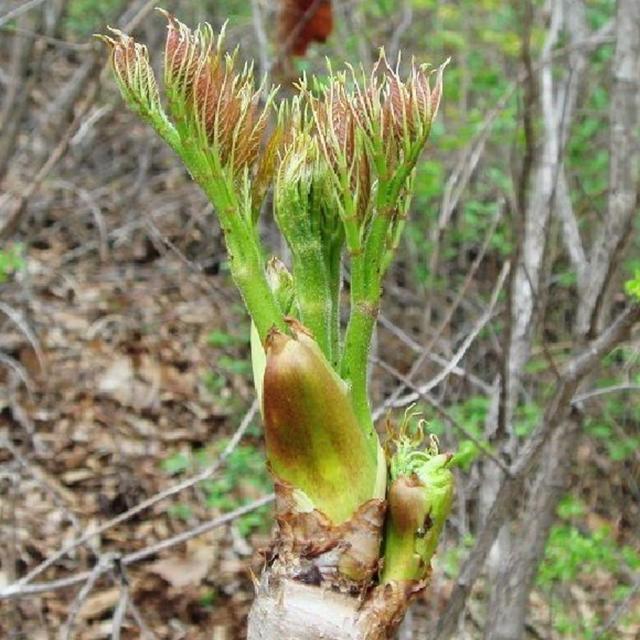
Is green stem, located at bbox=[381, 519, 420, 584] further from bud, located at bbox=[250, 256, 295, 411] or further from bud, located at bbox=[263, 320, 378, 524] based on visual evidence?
bud, located at bbox=[250, 256, 295, 411]

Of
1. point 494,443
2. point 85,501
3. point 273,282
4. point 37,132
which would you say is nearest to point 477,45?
point 37,132

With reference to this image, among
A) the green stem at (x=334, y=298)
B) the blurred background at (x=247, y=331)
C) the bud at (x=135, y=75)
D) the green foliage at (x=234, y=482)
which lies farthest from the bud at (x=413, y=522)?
the green foliage at (x=234, y=482)

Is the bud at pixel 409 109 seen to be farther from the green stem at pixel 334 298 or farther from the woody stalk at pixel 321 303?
the green stem at pixel 334 298

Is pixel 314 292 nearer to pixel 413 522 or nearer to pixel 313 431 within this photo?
pixel 313 431

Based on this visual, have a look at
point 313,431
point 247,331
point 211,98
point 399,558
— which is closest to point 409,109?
point 211,98

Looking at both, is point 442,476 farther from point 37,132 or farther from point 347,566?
point 37,132

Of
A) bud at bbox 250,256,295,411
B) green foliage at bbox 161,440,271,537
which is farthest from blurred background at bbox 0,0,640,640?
bud at bbox 250,256,295,411

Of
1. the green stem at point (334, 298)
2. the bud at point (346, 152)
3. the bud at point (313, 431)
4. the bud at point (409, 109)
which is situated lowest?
the bud at point (313, 431)
